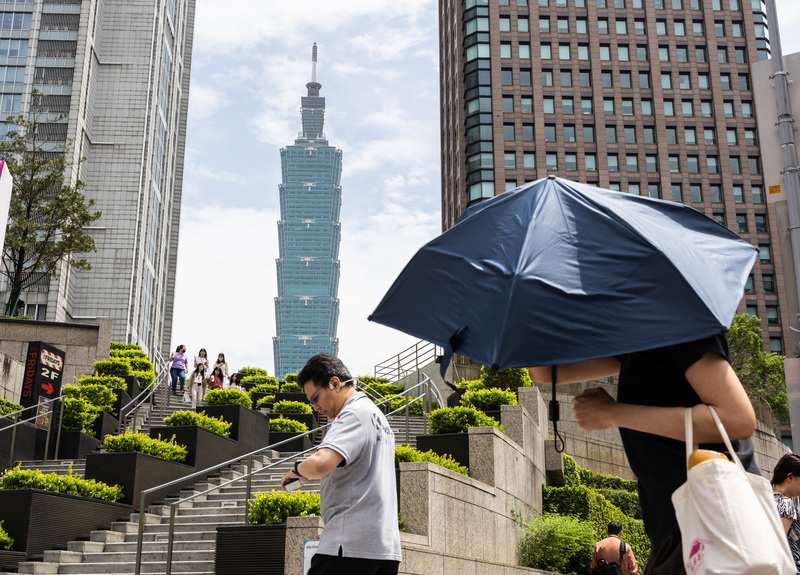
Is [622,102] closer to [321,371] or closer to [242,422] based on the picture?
[242,422]

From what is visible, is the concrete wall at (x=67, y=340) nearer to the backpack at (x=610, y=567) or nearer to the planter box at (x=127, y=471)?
the planter box at (x=127, y=471)

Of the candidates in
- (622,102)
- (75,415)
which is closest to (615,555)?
(75,415)

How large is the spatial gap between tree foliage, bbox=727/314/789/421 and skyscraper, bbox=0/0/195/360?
44667 mm

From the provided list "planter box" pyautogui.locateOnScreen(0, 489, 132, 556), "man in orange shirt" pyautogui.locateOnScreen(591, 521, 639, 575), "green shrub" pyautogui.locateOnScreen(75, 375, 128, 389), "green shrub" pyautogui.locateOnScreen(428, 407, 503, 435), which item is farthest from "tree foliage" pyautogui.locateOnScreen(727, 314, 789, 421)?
"planter box" pyautogui.locateOnScreen(0, 489, 132, 556)

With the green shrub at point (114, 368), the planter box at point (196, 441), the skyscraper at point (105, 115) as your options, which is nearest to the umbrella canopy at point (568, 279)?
the planter box at point (196, 441)

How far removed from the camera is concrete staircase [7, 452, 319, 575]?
10.4 m

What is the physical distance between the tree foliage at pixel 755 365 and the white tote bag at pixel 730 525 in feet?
169

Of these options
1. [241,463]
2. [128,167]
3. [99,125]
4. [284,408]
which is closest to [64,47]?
[99,125]

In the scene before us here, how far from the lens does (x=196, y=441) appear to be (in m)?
14.9

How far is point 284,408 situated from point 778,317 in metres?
58.7

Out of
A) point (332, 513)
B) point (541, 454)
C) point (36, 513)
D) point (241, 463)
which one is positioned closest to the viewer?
point (332, 513)

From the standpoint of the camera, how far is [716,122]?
2931 inches

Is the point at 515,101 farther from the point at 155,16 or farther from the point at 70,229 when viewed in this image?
the point at 70,229

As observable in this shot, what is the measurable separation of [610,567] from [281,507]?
13.8ft
